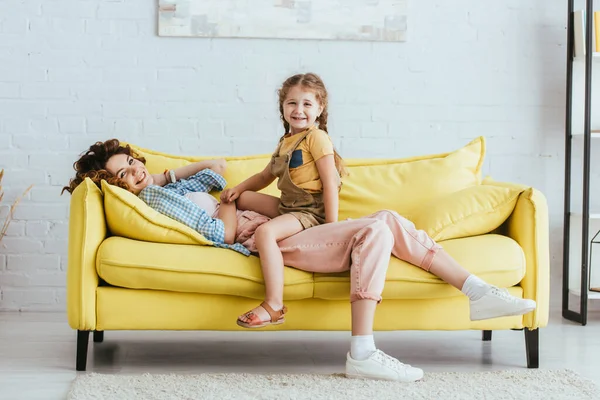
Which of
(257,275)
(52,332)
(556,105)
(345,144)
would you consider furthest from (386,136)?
(52,332)

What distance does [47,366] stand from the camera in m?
2.49

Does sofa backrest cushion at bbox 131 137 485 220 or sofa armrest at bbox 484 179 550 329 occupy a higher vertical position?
sofa backrest cushion at bbox 131 137 485 220

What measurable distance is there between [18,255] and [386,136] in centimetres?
181

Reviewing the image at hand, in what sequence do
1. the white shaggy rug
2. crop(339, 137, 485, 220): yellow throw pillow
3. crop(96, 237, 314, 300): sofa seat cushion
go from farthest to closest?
1. crop(339, 137, 485, 220): yellow throw pillow
2. crop(96, 237, 314, 300): sofa seat cushion
3. the white shaggy rug

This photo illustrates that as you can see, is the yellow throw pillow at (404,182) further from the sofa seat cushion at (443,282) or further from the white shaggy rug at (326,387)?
the white shaggy rug at (326,387)

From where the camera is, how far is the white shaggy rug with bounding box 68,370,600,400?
2.12 m

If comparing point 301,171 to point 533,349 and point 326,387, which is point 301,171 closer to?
point 326,387

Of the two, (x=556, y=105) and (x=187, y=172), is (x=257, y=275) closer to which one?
(x=187, y=172)

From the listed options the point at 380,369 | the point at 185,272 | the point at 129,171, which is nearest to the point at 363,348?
the point at 380,369

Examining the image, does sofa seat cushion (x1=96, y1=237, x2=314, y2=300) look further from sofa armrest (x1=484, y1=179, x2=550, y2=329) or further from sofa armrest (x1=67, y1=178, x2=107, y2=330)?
sofa armrest (x1=484, y1=179, x2=550, y2=329)

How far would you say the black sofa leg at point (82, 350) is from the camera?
7.95 feet

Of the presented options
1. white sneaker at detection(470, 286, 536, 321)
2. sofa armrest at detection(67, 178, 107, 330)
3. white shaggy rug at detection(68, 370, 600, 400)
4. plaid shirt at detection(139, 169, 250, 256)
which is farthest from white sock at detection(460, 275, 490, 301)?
sofa armrest at detection(67, 178, 107, 330)

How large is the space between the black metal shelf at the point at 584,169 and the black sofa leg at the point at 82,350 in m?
2.13

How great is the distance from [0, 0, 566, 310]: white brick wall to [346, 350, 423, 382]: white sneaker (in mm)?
1545
